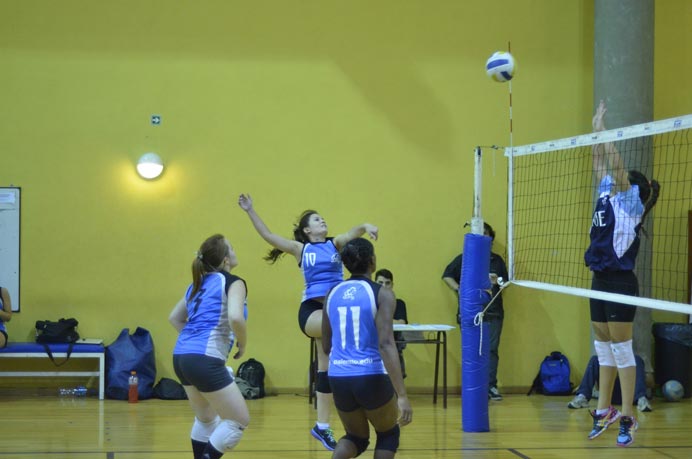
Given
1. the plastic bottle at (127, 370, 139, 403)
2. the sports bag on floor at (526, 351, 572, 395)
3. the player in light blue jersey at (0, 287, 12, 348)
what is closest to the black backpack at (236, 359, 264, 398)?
the plastic bottle at (127, 370, 139, 403)

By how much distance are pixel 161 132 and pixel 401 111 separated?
110 inches

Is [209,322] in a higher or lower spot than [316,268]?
lower

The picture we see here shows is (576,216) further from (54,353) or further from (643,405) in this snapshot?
(54,353)

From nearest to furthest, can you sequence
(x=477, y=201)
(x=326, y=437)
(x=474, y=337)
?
1. (x=326, y=437)
2. (x=474, y=337)
3. (x=477, y=201)

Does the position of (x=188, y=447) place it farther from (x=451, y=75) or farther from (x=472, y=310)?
(x=451, y=75)

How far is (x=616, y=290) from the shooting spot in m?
6.75

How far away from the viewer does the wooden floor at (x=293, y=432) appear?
21.1 feet

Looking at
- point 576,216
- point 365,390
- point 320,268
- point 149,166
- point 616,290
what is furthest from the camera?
point 576,216

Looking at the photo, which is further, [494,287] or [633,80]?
[494,287]

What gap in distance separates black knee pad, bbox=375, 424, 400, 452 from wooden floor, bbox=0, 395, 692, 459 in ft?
6.01

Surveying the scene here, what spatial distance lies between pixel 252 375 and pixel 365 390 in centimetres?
535

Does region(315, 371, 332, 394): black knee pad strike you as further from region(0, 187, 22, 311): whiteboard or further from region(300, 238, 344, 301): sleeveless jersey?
region(0, 187, 22, 311): whiteboard

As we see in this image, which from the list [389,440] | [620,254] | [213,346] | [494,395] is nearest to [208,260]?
[213,346]

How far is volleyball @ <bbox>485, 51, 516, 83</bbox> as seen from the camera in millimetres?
7566
